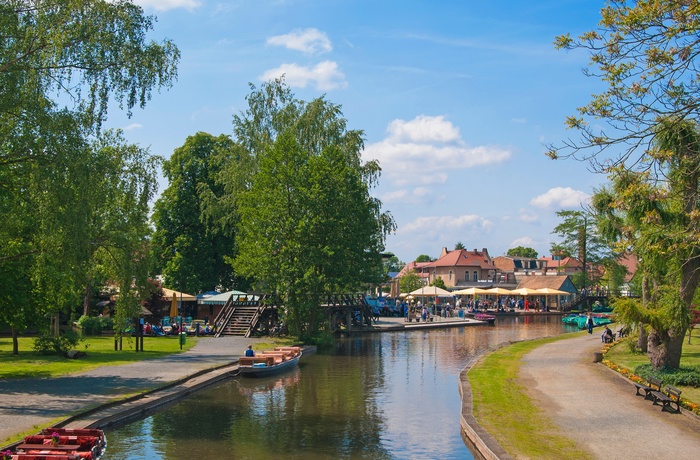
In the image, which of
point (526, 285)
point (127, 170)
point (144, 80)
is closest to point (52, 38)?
point (144, 80)

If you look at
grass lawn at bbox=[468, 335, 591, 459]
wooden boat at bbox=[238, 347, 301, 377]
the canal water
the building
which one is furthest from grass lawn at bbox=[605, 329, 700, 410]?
the building

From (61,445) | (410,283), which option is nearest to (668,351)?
(61,445)

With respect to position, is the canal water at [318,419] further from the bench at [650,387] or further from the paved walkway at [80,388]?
the bench at [650,387]

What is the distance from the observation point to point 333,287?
4256cm

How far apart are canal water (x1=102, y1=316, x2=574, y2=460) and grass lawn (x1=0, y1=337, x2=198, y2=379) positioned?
6.49 meters

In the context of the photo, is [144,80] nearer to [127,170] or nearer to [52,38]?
[52,38]

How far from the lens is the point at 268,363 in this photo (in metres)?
30.4

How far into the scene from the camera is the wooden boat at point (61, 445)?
1315 centimetres

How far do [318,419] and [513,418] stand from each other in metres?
5.85

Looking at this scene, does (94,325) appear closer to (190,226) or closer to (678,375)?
(190,226)

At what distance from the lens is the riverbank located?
14953 millimetres

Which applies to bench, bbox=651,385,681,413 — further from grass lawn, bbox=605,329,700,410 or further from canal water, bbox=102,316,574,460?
canal water, bbox=102,316,574,460

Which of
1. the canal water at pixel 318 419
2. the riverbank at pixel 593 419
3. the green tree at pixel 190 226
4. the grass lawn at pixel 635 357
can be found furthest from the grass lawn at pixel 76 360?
the grass lawn at pixel 635 357

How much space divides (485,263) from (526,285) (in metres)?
31.9
